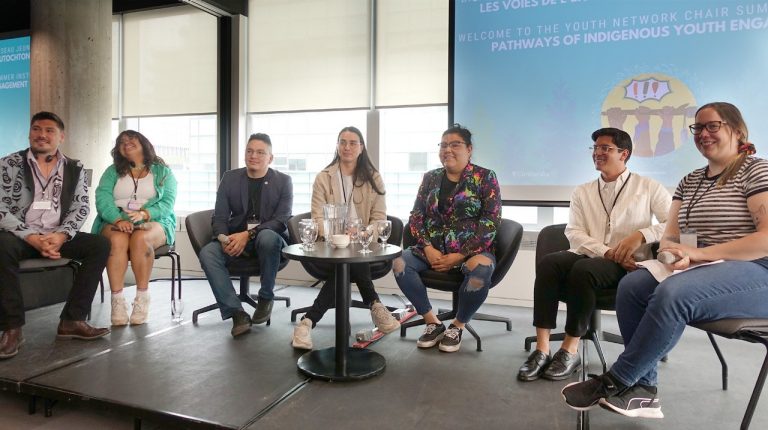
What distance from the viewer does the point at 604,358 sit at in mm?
2732

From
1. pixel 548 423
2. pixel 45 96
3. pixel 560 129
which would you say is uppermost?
pixel 45 96

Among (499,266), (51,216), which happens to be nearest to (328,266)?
(499,266)

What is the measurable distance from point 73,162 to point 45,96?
130 centimetres

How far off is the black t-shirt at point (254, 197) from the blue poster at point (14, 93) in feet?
11.1

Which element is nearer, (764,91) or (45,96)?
(764,91)

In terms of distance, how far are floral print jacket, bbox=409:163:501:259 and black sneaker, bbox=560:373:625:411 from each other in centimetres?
105

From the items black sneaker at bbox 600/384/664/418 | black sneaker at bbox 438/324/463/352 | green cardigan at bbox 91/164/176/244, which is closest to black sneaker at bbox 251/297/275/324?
green cardigan at bbox 91/164/176/244

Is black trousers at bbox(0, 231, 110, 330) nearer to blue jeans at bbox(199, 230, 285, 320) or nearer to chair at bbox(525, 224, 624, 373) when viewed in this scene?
blue jeans at bbox(199, 230, 285, 320)

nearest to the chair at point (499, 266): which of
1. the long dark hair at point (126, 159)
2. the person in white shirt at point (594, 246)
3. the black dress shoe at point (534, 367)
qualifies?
the person in white shirt at point (594, 246)

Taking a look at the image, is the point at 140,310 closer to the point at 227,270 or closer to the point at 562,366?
the point at 227,270

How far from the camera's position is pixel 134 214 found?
335 cm

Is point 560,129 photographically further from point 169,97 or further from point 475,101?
point 169,97

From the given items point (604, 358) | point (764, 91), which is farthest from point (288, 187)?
point (764, 91)

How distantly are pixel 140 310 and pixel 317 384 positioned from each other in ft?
5.18
